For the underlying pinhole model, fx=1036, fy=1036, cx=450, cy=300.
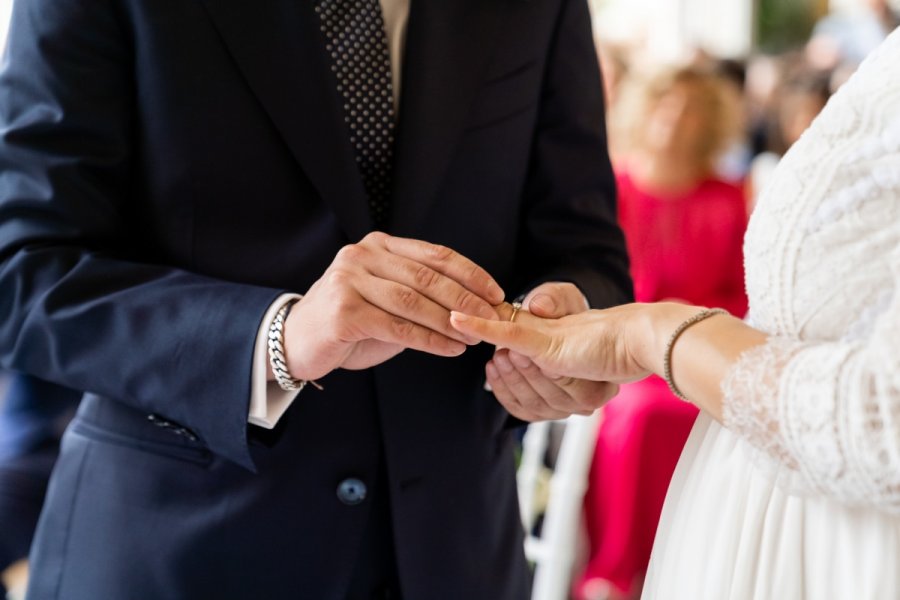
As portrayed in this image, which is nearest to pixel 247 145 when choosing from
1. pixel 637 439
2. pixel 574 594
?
pixel 637 439

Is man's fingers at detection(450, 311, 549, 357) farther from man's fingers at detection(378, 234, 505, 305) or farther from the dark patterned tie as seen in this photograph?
the dark patterned tie

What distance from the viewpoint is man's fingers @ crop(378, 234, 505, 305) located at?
1.12 meters

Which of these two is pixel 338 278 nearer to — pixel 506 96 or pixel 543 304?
pixel 543 304

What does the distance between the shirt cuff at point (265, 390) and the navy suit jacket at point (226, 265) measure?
0.01 metres

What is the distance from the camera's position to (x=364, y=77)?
1294 mm

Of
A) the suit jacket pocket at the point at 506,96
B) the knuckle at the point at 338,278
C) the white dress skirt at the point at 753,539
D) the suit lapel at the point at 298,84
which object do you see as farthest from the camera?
the suit jacket pocket at the point at 506,96

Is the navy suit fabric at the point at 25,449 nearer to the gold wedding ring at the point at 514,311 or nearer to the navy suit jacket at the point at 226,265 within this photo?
the navy suit jacket at the point at 226,265

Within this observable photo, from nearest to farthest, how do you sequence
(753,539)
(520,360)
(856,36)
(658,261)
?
(753,539) → (520,360) → (658,261) → (856,36)

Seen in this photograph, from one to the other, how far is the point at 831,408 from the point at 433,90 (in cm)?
65

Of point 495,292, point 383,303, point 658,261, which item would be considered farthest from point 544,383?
point 658,261

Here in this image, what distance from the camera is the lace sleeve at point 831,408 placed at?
84 centimetres

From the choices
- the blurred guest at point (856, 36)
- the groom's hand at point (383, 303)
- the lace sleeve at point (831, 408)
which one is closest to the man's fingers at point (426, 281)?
the groom's hand at point (383, 303)

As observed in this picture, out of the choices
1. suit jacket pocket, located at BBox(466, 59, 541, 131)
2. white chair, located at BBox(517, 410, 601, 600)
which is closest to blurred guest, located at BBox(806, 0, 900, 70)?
white chair, located at BBox(517, 410, 601, 600)

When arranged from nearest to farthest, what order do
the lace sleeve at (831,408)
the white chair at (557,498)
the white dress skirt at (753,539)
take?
1. the lace sleeve at (831,408)
2. the white dress skirt at (753,539)
3. the white chair at (557,498)
